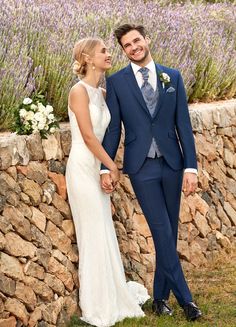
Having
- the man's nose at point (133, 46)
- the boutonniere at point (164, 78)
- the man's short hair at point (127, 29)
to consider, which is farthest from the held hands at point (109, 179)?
the man's short hair at point (127, 29)

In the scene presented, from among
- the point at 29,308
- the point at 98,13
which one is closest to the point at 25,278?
the point at 29,308

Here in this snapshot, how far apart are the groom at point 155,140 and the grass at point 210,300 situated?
0.18 m

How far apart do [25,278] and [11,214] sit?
431 millimetres

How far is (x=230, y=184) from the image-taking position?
9227 millimetres

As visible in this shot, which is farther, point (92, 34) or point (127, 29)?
point (92, 34)

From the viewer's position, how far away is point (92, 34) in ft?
28.2

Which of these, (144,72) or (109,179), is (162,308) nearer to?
(109,179)

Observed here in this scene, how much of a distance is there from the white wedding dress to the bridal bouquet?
18 cm

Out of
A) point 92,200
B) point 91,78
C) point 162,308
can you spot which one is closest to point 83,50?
point 91,78

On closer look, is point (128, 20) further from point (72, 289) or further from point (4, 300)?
point (4, 300)

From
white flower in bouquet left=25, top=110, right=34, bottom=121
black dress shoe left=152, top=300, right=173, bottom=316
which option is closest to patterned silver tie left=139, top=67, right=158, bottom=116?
white flower in bouquet left=25, top=110, right=34, bottom=121

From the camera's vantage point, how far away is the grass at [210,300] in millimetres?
6625

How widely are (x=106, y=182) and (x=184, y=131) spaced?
0.64 meters

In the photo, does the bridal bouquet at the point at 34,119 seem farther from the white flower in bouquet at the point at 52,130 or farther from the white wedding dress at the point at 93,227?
the white wedding dress at the point at 93,227
